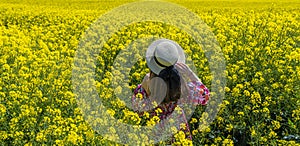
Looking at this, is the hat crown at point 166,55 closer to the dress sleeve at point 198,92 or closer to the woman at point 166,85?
the woman at point 166,85

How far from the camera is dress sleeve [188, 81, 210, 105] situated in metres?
3.90

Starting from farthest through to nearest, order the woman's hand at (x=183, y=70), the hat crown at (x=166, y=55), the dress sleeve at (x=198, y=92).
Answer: the dress sleeve at (x=198, y=92) < the woman's hand at (x=183, y=70) < the hat crown at (x=166, y=55)

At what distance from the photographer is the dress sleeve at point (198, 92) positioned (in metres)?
3.90

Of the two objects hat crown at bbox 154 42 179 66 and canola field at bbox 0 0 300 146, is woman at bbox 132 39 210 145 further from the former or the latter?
canola field at bbox 0 0 300 146

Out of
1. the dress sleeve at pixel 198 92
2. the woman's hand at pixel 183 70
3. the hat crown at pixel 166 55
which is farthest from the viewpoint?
the dress sleeve at pixel 198 92

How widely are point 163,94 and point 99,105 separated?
658mm

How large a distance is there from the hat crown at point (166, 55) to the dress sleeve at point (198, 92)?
38 cm

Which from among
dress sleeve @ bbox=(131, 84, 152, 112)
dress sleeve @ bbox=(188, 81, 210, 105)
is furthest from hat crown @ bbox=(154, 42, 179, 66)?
dress sleeve @ bbox=(131, 84, 152, 112)

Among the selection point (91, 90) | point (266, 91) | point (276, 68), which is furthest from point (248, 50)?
point (91, 90)

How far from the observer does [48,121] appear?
3807mm

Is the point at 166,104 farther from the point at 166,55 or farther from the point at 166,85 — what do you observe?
the point at 166,55

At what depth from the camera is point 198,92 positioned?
3953mm

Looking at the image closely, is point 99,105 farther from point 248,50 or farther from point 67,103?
point 248,50

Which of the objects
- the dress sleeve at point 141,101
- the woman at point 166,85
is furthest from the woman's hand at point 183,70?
the dress sleeve at point 141,101
